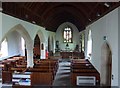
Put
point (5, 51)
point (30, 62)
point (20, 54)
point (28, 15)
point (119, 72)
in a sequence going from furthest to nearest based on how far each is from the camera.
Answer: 1. point (20, 54)
2. point (5, 51)
3. point (30, 62)
4. point (28, 15)
5. point (119, 72)

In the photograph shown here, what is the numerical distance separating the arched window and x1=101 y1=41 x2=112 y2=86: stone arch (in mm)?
19031

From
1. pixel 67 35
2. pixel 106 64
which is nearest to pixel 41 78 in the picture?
pixel 106 64

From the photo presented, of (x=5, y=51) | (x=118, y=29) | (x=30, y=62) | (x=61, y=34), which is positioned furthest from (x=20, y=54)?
(x=118, y=29)

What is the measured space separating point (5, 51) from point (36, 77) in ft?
25.0

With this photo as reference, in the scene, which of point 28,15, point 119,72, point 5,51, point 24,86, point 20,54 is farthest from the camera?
point 20,54

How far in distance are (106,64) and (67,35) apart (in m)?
19.4

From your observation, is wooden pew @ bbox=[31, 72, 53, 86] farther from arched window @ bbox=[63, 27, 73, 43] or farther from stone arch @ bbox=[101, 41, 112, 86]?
arched window @ bbox=[63, 27, 73, 43]

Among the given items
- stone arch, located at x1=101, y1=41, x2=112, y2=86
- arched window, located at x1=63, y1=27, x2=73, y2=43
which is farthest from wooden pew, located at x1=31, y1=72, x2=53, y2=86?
arched window, located at x1=63, y1=27, x2=73, y2=43

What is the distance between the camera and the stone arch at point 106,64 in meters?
9.00

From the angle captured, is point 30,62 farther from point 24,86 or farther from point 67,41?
point 67,41

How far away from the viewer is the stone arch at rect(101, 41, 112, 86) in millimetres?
9000

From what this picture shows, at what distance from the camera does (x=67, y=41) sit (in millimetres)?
28469

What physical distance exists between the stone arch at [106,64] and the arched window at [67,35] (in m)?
19.0

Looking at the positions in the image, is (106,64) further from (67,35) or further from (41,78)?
(67,35)
